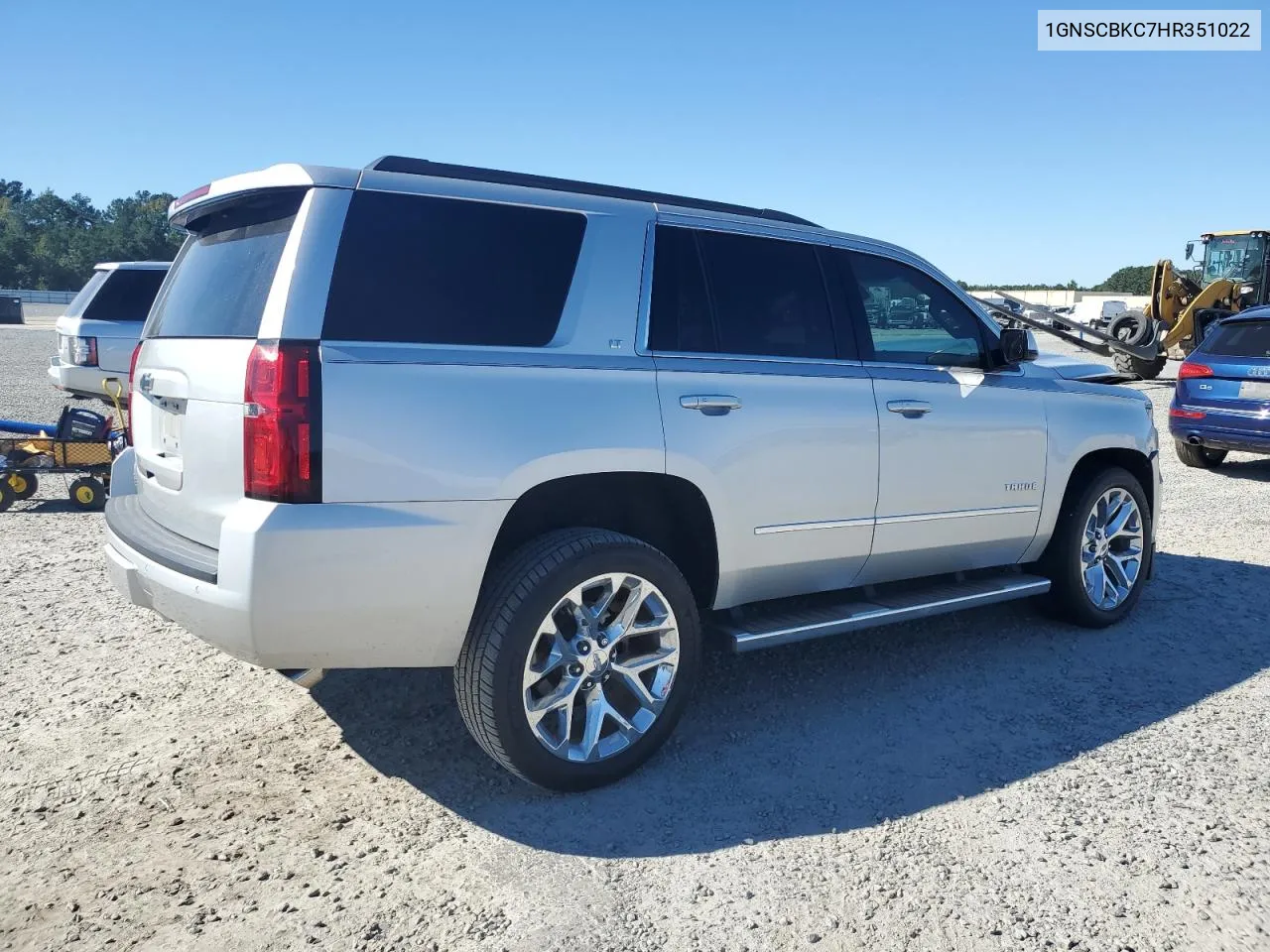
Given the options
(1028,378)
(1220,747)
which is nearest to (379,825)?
(1220,747)

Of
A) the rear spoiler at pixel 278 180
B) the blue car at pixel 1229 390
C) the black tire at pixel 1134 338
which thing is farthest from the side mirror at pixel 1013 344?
the black tire at pixel 1134 338

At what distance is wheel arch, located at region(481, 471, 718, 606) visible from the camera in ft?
10.8

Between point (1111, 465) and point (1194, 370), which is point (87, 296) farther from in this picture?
point (1194, 370)

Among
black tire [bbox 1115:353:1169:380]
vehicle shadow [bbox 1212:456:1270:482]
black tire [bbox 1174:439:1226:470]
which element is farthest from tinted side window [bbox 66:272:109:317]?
black tire [bbox 1115:353:1169:380]

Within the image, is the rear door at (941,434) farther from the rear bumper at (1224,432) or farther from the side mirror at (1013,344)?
the rear bumper at (1224,432)

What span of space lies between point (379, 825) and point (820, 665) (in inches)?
89.4

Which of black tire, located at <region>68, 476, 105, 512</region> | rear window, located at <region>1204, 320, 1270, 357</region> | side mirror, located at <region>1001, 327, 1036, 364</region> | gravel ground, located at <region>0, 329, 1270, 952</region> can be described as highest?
rear window, located at <region>1204, 320, 1270, 357</region>

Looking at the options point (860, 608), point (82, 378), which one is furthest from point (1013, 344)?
point (82, 378)

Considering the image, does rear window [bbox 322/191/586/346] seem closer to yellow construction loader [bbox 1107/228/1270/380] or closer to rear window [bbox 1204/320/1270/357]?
rear window [bbox 1204/320/1270/357]

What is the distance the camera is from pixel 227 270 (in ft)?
10.7

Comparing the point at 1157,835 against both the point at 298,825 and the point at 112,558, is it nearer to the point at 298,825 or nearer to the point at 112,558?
the point at 298,825

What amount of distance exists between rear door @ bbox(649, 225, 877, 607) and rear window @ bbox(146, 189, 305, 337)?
4.37 feet

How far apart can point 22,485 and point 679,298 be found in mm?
6626

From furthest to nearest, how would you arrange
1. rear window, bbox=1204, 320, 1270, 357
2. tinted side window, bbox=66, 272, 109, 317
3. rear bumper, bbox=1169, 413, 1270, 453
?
1. tinted side window, bbox=66, 272, 109, 317
2. rear window, bbox=1204, 320, 1270, 357
3. rear bumper, bbox=1169, 413, 1270, 453
